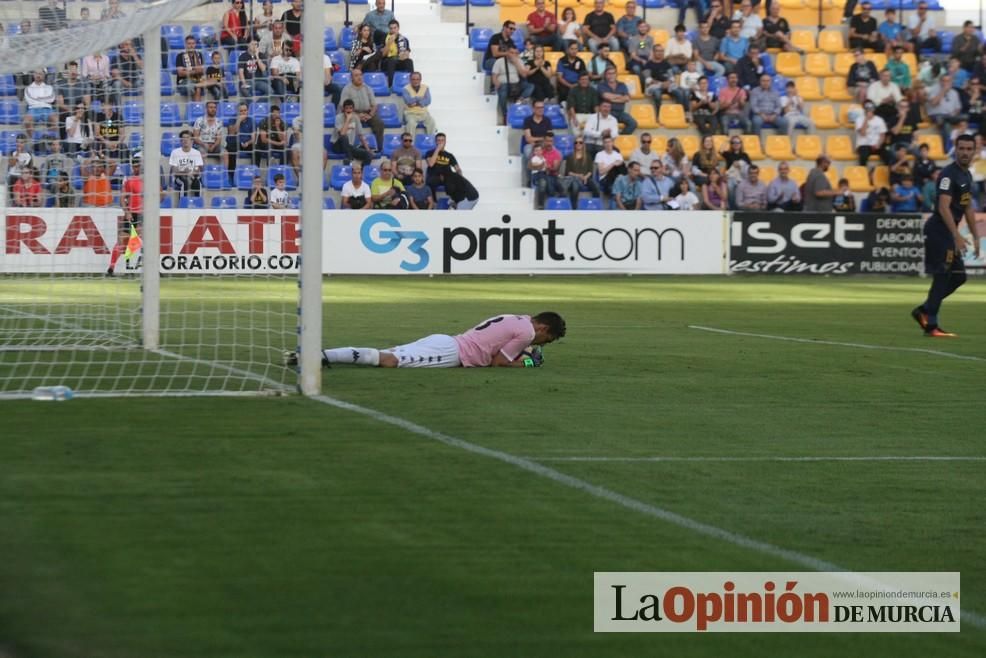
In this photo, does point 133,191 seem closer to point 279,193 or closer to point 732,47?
point 279,193

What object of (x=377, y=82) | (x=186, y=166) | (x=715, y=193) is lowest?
(x=715, y=193)

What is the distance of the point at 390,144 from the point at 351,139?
1.18 meters

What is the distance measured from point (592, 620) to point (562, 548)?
970 millimetres

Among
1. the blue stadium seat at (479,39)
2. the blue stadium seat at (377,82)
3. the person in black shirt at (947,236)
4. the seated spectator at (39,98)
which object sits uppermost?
the blue stadium seat at (479,39)

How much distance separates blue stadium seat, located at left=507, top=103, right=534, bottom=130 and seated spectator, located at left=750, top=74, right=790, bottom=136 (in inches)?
196

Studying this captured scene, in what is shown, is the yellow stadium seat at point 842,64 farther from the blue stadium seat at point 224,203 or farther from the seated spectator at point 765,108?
the blue stadium seat at point 224,203

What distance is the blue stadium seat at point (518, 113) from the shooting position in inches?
1308

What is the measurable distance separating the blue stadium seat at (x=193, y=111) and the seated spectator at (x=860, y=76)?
2118 cm

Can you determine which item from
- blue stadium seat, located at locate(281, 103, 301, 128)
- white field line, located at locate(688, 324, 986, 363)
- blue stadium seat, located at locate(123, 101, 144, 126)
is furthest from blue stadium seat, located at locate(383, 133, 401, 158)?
blue stadium seat, located at locate(281, 103, 301, 128)

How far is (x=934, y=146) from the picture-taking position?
34688mm

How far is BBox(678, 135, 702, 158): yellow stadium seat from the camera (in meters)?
33.2

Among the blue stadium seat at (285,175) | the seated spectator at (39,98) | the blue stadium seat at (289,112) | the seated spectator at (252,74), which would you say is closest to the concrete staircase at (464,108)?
the blue stadium seat at (285,175)

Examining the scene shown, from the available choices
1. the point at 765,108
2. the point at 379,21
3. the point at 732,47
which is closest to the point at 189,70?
the point at 379,21

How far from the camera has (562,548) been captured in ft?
19.1
